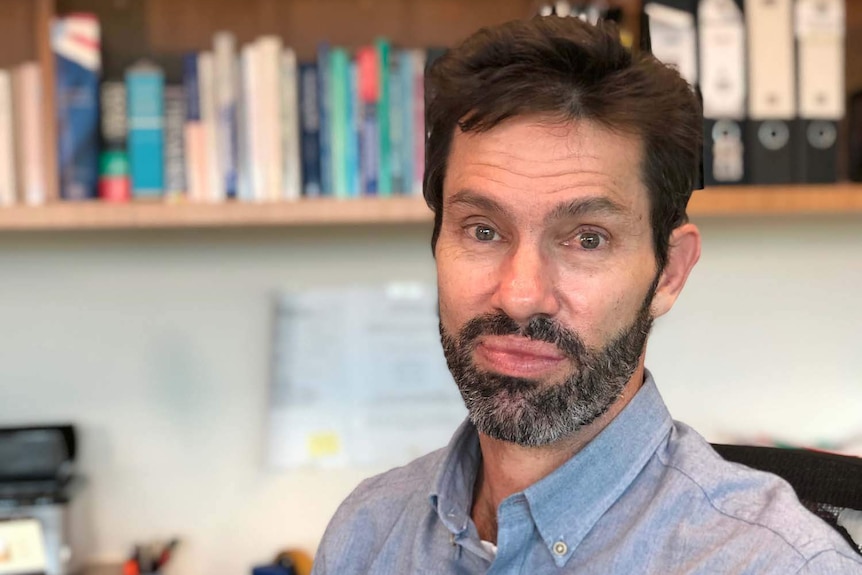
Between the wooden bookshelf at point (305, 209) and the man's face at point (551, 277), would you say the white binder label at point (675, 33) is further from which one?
the man's face at point (551, 277)

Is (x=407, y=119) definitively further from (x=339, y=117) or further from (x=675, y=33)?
(x=675, y=33)

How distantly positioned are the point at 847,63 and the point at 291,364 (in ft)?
3.90

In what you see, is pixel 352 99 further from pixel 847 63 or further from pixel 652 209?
pixel 847 63

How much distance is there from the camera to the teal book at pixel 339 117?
1.46 metres

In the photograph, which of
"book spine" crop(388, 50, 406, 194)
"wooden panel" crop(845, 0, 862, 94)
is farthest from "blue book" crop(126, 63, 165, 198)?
"wooden panel" crop(845, 0, 862, 94)

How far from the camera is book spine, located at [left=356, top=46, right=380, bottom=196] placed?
58.0 inches

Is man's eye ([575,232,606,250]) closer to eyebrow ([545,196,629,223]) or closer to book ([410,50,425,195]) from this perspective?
eyebrow ([545,196,629,223])

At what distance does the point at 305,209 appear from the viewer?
142 cm

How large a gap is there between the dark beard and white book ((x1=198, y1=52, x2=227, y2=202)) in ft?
2.33

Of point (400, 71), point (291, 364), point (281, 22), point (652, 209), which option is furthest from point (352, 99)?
point (652, 209)

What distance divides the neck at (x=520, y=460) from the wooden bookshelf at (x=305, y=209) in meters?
0.55

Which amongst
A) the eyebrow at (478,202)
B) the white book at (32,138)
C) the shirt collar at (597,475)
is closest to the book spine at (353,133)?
the white book at (32,138)

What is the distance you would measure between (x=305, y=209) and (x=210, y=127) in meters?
0.22

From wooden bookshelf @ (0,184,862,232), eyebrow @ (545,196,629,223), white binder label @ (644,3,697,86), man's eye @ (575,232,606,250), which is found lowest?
man's eye @ (575,232,606,250)
